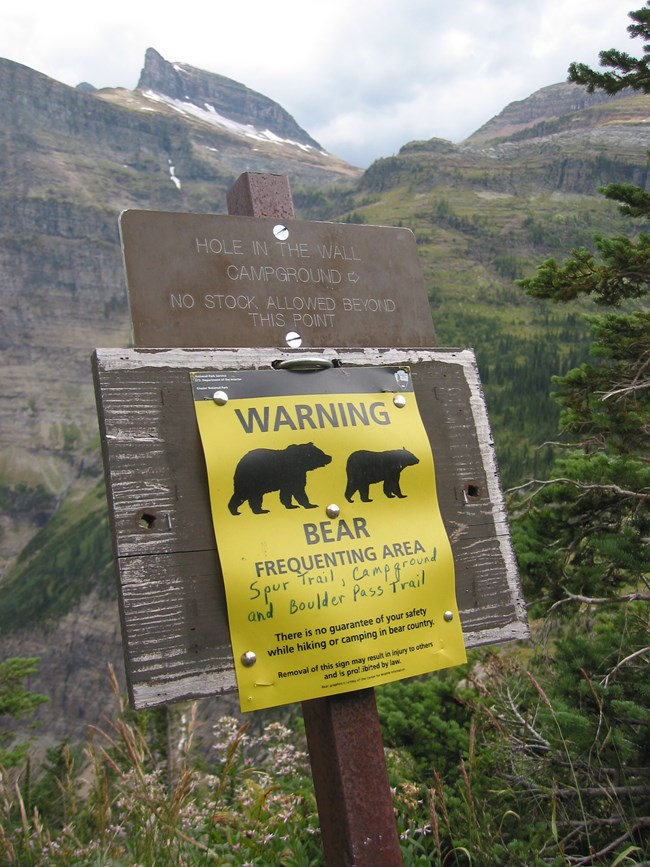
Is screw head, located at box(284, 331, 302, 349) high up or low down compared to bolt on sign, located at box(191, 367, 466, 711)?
up

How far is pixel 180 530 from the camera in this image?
2053 millimetres

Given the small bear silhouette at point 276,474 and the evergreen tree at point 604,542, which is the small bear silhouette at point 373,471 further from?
the evergreen tree at point 604,542

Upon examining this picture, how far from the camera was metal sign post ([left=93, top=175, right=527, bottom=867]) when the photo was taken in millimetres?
1985

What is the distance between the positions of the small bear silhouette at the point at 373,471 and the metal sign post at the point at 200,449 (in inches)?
7.4

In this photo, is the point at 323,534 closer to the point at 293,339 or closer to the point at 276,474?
the point at 276,474

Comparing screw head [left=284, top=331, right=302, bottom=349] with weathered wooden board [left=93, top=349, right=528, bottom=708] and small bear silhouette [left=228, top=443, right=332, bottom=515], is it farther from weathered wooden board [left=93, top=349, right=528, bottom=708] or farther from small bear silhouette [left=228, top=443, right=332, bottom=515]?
small bear silhouette [left=228, top=443, right=332, bottom=515]

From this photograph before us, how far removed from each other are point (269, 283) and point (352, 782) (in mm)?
1690

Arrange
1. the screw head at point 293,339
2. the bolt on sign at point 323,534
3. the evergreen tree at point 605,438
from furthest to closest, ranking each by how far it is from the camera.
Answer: the evergreen tree at point 605,438 < the screw head at point 293,339 < the bolt on sign at point 323,534

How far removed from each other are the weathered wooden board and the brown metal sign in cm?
19

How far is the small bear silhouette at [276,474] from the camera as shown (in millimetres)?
2145

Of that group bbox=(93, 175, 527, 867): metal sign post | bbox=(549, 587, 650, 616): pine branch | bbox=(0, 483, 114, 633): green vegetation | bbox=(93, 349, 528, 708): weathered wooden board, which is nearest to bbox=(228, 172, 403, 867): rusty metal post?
bbox=(93, 175, 527, 867): metal sign post

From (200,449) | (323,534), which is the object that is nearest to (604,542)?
(323,534)

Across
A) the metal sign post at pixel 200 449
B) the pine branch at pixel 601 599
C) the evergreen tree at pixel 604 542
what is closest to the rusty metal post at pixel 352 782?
→ the metal sign post at pixel 200 449

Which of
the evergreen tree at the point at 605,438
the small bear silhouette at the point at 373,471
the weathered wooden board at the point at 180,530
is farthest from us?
the evergreen tree at the point at 605,438
